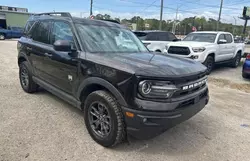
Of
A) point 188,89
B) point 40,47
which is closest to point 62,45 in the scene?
point 40,47

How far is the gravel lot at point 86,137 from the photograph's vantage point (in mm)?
2955

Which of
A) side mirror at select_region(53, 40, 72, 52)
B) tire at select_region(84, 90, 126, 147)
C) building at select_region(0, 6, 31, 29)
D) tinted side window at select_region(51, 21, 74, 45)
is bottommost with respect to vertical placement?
tire at select_region(84, 90, 126, 147)

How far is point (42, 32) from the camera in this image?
4.59 m

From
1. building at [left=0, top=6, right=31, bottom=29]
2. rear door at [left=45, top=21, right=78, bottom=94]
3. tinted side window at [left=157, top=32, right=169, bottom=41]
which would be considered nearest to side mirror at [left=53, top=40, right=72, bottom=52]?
rear door at [left=45, top=21, right=78, bottom=94]

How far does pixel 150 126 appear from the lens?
8.66 feet

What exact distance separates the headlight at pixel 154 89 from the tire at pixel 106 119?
44cm

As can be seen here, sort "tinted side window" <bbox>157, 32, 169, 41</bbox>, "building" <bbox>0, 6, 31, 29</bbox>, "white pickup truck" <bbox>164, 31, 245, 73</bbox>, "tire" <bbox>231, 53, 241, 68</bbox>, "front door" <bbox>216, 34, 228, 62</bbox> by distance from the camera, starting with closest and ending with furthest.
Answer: "white pickup truck" <bbox>164, 31, 245, 73</bbox>, "front door" <bbox>216, 34, 228, 62</bbox>, "tinted side window" <bbox>157, 32, 169, 41</bbox>, "tire" <bbox>231, 53, 241, 68</bbox>, "building" <bbox>0, 6, 31, 29</bbox>

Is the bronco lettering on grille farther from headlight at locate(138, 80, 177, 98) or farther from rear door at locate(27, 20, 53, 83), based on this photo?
rear door at locate(27, 20, 53, 83)

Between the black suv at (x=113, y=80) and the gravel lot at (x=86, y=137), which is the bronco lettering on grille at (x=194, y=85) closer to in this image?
the black suv at (x=113, y=80)

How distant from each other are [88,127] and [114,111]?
30.5 inches

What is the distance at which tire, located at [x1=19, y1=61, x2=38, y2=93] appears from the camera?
511cm

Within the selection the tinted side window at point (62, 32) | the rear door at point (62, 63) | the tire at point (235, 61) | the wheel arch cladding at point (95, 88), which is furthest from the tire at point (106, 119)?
the tire at point (235, 61)

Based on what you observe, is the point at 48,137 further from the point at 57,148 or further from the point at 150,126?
the point at 150,126

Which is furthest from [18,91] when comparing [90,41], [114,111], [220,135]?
[220,135]
